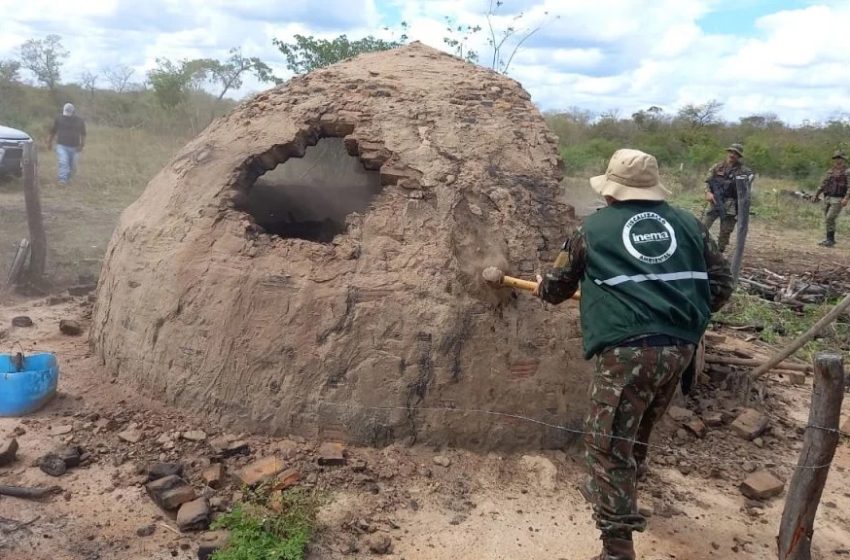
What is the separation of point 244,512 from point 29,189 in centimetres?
489

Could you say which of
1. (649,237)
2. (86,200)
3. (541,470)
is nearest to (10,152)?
(86,200)

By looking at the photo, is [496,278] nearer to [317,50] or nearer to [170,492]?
[170,492]

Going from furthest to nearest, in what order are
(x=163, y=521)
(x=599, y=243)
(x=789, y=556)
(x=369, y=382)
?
(x=369, y=382) < (x=163, y=521) < (x=789, y=556) < (x=599, y=243)

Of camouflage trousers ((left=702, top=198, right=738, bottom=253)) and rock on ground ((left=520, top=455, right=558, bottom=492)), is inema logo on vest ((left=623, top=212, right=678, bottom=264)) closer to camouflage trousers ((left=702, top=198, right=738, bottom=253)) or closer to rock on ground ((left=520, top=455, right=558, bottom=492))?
rock on ground ((left=520, top=455, right=558, bottom=492))

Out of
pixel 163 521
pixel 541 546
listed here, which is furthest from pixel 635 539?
pixel 163 521

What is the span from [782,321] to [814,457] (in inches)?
177

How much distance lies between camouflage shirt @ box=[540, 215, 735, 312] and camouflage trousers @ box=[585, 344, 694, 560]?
333mm

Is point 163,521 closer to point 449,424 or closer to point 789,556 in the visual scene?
point 449,424

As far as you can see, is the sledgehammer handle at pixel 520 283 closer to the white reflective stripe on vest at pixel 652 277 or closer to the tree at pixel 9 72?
the white reflective stripe on vest at pixel 652 277

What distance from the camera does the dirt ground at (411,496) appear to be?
3.28m

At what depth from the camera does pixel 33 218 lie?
6.78 m

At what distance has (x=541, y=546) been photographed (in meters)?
3.36

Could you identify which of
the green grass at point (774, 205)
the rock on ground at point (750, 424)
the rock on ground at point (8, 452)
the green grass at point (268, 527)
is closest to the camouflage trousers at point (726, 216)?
the green grass at point (774, 205)

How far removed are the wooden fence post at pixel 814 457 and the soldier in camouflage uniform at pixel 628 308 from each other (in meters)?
0.55
